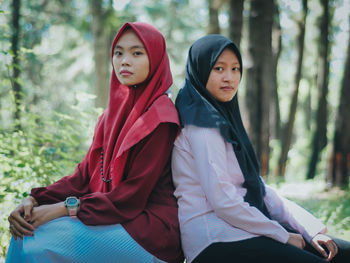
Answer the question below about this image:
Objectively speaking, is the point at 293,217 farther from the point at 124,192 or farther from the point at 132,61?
the point at 132,61

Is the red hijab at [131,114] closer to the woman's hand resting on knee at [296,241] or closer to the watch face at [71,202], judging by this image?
the watch face at [71,202]

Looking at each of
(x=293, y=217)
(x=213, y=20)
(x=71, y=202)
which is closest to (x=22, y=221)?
(x=71, y=202)

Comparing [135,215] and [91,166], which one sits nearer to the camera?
[135,215]

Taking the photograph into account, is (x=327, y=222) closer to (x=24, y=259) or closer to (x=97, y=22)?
(x=24, y=259)

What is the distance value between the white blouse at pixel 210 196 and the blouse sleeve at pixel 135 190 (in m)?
0.14

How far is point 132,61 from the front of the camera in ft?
7.61

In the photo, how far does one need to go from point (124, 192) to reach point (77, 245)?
1.29 ft

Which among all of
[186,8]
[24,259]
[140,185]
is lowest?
[24,259]

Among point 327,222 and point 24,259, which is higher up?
point 24,259

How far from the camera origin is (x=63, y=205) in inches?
82.8

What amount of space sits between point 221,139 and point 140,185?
58cm

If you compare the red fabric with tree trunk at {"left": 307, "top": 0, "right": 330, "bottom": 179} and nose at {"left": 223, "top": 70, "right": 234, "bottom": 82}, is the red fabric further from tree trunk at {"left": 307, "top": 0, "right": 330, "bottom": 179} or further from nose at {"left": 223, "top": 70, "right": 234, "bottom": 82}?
tree trunk at {"left": 307, "top": 0, "right": 330, "bottom": 179}

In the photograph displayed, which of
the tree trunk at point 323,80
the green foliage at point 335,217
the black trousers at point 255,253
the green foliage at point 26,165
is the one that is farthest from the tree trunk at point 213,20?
the black trousers at point 255,253

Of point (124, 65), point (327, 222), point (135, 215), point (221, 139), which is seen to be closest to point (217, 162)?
point (221, 139)
